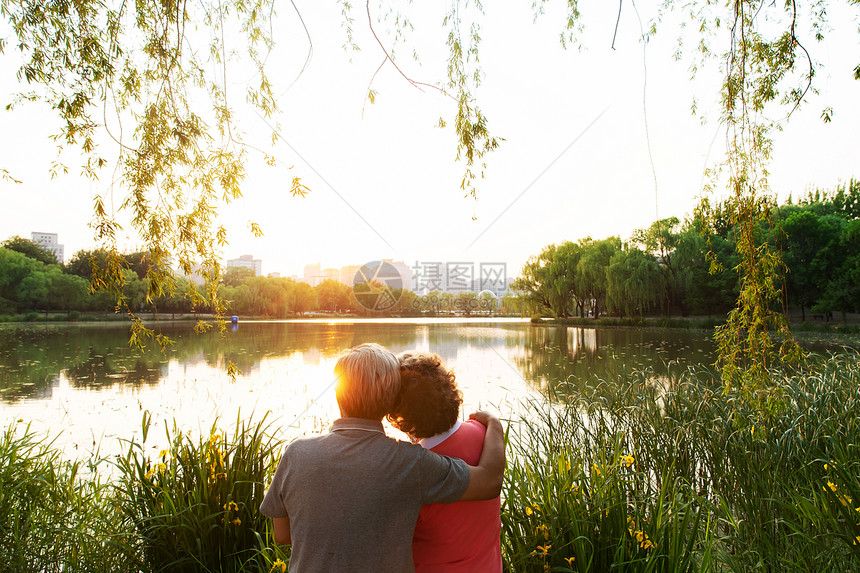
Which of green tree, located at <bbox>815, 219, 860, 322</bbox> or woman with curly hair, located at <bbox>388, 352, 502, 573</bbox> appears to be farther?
green tree, located at <bbox>815, 219, 860, 322</bbox>

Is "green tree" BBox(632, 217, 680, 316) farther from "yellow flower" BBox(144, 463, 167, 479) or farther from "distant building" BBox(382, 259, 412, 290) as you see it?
"distant building" BBox(382, 259, 412, 290)

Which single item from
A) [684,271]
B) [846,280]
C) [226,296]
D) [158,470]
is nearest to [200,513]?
[158,470]

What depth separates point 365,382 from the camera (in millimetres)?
1048

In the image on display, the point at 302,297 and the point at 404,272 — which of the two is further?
the point at 404,272

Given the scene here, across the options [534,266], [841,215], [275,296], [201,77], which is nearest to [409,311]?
[275,296]

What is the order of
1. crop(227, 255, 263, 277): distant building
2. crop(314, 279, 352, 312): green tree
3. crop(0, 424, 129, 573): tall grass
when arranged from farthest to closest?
crop(227, 255, 263, 277): distant building, crop(314, 279, 352, 312): green tree, crop(0, 424, 129, 573): tall grass

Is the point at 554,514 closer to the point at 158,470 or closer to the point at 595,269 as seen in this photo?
the point at 158,470

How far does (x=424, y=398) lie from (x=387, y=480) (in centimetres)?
20

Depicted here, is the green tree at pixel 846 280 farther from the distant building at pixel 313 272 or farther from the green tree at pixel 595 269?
the distant building at pixel 313 272

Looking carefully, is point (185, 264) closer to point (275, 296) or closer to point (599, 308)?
point (599, 308)

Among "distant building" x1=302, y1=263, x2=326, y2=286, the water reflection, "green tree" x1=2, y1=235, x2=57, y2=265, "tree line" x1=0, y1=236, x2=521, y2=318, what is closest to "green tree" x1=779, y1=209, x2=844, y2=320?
the water reflection

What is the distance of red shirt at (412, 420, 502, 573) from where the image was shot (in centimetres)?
114

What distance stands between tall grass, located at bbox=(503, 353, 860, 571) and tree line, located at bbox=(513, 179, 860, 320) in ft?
49.7

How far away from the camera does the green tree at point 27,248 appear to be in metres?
Answer: 36.5
